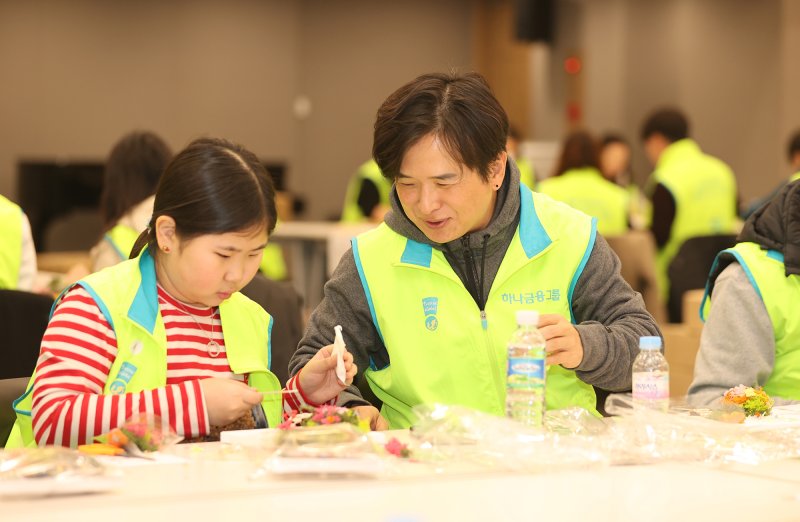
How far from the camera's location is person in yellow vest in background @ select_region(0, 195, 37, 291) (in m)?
3.86

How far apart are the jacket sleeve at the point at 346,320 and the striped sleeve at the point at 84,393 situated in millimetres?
434

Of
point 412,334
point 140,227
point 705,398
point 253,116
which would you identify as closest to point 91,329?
point 412,334

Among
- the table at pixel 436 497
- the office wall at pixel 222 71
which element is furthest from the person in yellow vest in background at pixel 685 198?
the table at pixel 436 497

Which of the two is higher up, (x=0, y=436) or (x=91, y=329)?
(x=91, y=329)

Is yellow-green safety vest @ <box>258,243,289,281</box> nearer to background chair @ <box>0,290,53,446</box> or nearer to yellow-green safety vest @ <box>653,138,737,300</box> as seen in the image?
yellow-green safety vest @ <box>653,138,737,300</box>

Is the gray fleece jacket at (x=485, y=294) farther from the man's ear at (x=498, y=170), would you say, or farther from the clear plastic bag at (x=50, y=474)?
the clear plastic bag at (x=50, y=474)

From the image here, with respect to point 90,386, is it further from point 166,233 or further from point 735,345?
point 735,345

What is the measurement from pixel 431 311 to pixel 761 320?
0.74 meters

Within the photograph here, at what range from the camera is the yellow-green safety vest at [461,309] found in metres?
2.27

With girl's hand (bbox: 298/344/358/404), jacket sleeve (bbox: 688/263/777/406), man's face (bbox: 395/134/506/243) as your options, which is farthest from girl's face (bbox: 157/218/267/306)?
jacket sleeve (bbox: 688/263/777/406)

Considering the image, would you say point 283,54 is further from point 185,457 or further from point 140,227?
point 185,457

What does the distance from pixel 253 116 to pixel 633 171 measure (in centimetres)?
366

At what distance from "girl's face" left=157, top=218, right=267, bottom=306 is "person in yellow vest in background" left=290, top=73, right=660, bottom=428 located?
29 centimetres

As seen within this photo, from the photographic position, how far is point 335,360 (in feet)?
6.75
